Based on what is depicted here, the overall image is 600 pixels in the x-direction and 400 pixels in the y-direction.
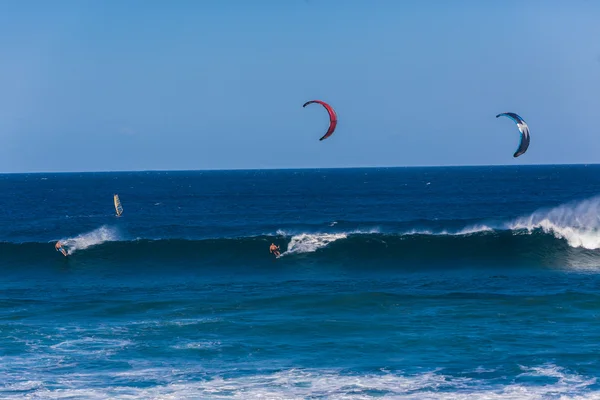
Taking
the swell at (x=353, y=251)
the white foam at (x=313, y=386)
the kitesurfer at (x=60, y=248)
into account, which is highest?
the kitesurfer at (x=60, y=248)

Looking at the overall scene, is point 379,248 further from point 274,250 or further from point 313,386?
point 313,386

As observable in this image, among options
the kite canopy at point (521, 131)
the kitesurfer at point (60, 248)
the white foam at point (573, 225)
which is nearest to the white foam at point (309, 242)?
the white foam at point (573, 225)

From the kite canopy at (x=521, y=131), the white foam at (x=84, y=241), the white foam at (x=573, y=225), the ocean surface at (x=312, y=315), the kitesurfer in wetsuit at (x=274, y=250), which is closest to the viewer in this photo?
the ocean surface at (x=312, y=315)

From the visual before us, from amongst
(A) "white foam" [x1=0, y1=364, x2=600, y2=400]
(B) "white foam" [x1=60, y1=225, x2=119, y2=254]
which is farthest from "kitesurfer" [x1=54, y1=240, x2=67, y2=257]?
(A) "white foam" [x1=0, y1=364, x2=600, y2=400]

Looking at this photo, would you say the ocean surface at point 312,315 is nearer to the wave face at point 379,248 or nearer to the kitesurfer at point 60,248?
the wave face at point 379,248

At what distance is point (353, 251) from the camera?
3250cm

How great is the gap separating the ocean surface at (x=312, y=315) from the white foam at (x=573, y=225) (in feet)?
0.31

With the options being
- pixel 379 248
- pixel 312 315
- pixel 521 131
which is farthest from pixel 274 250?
pixel 521 131

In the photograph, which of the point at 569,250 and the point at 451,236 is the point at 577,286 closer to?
the point at 569,250

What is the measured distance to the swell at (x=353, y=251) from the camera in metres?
30.9

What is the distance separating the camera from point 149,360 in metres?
16.1

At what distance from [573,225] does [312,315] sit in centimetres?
2005

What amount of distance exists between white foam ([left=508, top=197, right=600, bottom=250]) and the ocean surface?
0.10 meters

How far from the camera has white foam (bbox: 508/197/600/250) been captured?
32719mm
